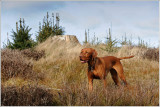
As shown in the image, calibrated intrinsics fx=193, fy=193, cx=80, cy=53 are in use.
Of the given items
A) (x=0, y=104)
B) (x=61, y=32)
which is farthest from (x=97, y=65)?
(x=61, y=32)

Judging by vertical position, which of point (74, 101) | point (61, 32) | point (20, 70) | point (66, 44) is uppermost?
point (61, 32)

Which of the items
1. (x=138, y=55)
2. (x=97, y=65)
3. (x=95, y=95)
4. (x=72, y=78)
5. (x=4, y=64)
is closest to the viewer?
(x=95, y=95)

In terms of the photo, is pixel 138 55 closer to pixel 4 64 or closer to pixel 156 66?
pixel 156 66

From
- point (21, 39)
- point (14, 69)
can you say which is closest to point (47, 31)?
point (21, 39)

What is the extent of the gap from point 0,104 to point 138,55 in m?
9.52

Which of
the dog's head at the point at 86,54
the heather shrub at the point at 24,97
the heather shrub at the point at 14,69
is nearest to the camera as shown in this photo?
the heather shrub at the point at 24,97

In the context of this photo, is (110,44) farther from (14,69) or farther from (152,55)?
(14,69)

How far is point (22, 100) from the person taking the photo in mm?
3215

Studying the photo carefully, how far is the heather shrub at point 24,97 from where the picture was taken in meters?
3.17

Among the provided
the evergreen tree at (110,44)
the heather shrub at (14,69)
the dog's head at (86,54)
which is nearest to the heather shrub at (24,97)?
the dog's head at (86,54)

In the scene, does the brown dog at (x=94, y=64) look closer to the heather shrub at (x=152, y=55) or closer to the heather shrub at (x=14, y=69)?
the heather shrub at (x=14, y=69)

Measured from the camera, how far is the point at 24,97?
324 centimetres

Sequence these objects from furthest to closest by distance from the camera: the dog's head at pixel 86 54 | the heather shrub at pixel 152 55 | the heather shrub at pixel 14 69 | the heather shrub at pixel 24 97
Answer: the heather shrub at pixel 152 55 → the heather shrub at pixel 14 69 → the dog's head at pixel 86 54 → the heather shrub at pixel 24 97

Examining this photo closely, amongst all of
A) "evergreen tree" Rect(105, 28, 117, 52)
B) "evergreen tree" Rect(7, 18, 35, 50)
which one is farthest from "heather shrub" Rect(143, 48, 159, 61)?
"evergreen tree" Rect(7, 18, 35, 50)
